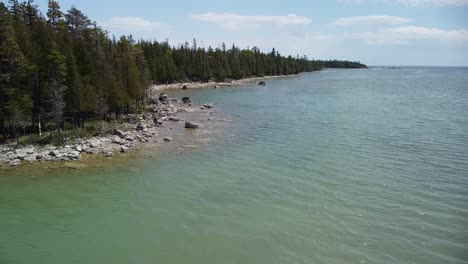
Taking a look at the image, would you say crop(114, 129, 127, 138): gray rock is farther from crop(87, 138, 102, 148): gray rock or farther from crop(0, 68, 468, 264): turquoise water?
crop(0, 68, 468, 264): turquoise water

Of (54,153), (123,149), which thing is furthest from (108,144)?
(54,153)

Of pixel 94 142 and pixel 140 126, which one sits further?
pixel 140 126

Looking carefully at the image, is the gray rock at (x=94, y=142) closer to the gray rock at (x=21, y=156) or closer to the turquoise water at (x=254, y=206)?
the turquoise water at (x=254, y=206)

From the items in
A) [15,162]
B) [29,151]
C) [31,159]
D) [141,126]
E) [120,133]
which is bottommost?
[15,162]

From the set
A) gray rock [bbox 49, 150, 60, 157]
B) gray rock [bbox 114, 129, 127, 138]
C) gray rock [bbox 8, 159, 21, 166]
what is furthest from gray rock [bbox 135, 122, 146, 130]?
gray rock [bbox 8, 159, 21, 166]

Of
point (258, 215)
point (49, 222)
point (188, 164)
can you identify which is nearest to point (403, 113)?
point (188, 164)

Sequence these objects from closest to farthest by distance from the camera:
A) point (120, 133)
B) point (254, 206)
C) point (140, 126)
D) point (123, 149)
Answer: point (254, 206) < point (123, 149) < point (120, 133) < point (140, 126)

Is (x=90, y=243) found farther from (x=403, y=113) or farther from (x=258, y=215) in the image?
(x=403, y=113)

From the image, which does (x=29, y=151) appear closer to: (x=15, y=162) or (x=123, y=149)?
(x=15, y=162)

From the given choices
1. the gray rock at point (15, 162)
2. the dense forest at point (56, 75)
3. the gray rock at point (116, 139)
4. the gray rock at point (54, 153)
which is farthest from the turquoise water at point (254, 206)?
the dense forest at point (56, 75)
